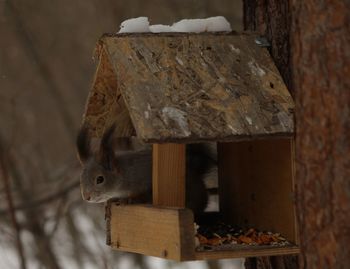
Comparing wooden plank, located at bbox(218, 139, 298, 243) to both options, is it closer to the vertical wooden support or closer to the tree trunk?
the vertical wooden support

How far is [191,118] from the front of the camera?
120 inches

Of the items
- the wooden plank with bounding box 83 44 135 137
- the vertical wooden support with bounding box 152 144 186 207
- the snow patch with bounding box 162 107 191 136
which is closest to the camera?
the snow patch with bounding box 162 107 191 136

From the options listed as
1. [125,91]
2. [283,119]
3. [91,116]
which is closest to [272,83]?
[283,119]

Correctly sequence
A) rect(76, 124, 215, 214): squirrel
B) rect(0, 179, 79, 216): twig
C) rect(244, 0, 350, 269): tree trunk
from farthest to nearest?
1. rect(0, 179, 79, 216): twig
2. rect(76, 124, 215, 214): squirrel
3. rect(244, 0, 350, 269): tree trunk

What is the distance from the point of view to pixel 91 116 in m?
3.72

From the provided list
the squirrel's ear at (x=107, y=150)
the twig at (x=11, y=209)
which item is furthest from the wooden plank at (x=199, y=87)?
the twig at (x=11, y=209)

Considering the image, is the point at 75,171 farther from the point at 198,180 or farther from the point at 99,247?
the point at 198,180

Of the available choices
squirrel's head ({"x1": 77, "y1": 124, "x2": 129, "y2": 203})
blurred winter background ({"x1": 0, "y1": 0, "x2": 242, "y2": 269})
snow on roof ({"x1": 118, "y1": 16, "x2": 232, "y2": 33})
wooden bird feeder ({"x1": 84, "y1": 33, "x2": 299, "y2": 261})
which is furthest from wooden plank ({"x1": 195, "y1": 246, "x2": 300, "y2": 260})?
blurred winter background ({"x1": 0, "y1": 0, "x2": 242, "y2": 269})

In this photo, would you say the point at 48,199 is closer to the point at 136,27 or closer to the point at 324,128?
the point at 136,27

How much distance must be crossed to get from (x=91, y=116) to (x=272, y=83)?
2.66ft

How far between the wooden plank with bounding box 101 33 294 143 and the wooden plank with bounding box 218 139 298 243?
0.65 ft

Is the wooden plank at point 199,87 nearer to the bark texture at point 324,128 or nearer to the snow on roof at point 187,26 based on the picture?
the snow on roof at point 187,26

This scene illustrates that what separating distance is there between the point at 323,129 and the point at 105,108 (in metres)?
1.29

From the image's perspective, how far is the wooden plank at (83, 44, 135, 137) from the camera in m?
3.58
